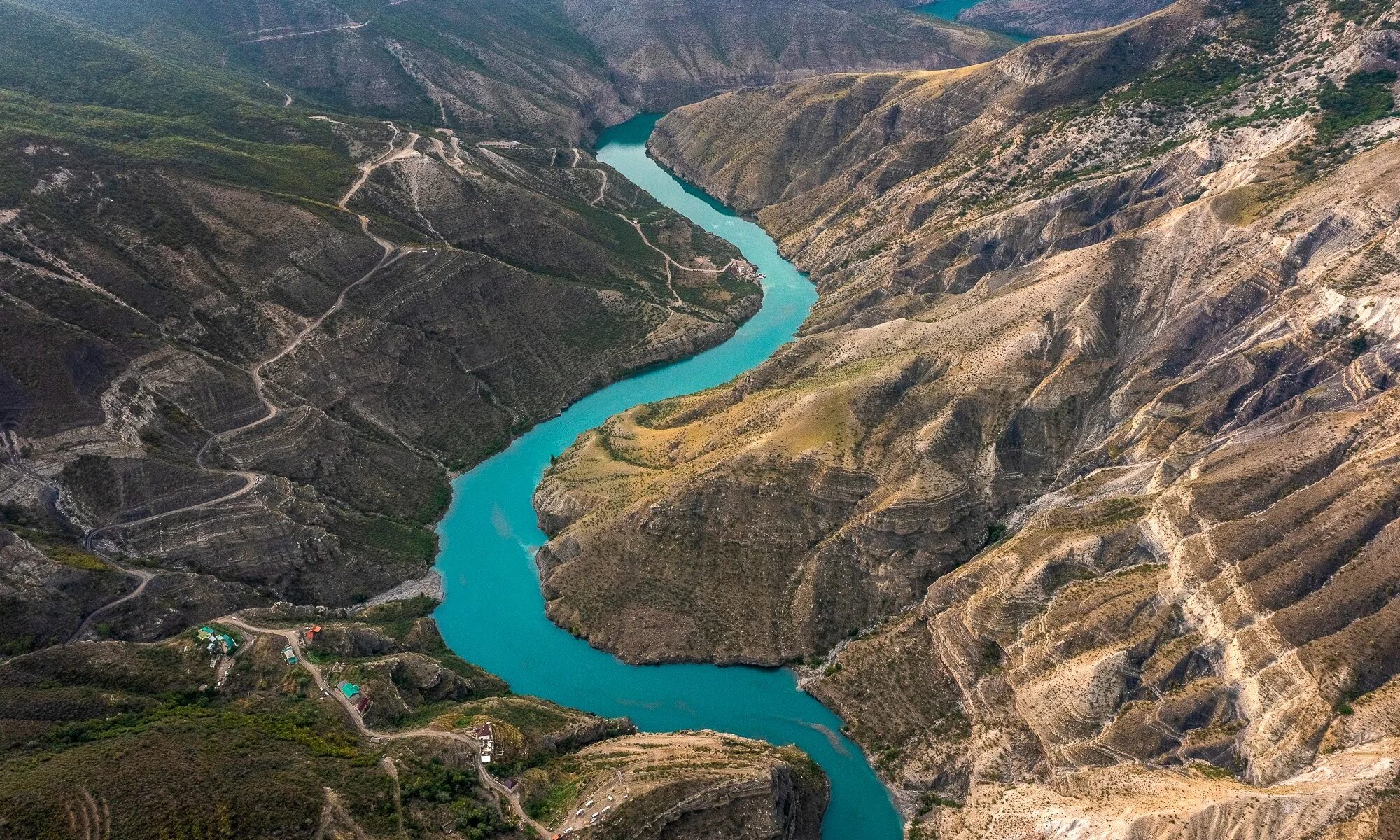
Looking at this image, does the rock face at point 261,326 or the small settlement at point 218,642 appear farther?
the rock face at point 261,326

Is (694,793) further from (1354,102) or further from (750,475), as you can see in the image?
(1354,102)

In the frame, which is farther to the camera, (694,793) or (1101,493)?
(1101,493)

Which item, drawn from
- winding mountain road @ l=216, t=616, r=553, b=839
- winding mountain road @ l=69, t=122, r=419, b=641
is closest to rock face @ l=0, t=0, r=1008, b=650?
winding mountain road @ l=69, t=122, r=419, b=641

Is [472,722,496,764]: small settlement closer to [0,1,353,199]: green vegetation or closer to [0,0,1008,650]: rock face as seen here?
[0,0,1008,650]: rock face

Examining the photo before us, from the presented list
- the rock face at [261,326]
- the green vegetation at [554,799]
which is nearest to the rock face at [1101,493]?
the green vegetation at [554,799]

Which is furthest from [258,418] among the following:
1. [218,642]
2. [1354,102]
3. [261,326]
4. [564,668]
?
[1354,102]

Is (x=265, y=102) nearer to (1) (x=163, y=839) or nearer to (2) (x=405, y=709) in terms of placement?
(2) (x=405, y=709)

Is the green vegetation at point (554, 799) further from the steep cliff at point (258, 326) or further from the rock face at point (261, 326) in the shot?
the rock face at point (261, 326)
